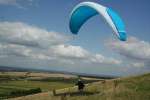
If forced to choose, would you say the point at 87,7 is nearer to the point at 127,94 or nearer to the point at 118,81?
the point at 127,94

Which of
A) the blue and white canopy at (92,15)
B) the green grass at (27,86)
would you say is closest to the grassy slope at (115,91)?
the blue and white canopy at (92,15)

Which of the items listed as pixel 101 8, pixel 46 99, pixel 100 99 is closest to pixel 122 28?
pixel 101 8

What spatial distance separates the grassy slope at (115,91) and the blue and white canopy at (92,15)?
5959 mm

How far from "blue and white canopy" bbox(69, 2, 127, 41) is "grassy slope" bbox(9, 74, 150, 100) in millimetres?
5959

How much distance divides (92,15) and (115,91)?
23.6ft

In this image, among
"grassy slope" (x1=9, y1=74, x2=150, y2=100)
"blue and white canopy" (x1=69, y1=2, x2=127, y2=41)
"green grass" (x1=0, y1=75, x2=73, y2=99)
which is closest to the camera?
"blue and white canopy" (x1=69, y1=2, x2=127, y2=41)

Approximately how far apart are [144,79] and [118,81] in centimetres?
274

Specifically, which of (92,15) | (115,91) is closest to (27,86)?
(115,91)

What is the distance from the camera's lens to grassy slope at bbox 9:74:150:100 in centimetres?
2760

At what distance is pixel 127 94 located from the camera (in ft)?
92.6

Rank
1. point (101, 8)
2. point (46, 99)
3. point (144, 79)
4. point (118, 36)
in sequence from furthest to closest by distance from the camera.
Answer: point (144, 79), point (46, 99), point (101, 8), point (118, 36)

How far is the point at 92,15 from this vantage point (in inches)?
1140

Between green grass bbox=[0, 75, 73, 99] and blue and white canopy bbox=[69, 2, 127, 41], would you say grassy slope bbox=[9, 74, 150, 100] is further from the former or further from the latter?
green grass bbox=[0, 75, 73, 99]

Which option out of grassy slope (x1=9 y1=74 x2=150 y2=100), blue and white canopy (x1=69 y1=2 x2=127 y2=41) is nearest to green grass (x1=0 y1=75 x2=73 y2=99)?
grassy slope (x1=9 y1=74 x2=150 y2=100)
